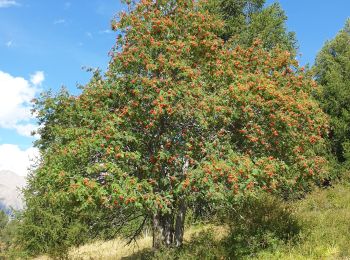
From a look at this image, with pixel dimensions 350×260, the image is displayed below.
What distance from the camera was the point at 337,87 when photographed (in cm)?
2956

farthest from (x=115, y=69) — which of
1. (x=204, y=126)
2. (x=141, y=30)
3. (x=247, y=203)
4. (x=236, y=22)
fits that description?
(x=236, y=22)

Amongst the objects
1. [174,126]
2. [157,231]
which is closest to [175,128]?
[174,126]

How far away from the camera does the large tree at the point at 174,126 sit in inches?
450

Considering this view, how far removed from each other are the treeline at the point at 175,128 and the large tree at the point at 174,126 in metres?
0.05

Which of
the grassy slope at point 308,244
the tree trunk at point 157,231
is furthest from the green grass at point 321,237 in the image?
the tree trunk at point 157,231

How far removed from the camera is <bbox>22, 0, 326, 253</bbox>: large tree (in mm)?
11438

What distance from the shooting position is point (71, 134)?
1258 centimetres

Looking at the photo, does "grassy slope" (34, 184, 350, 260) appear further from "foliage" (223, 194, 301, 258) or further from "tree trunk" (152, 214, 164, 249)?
"tree trunk" (152, 214, 164, 249)

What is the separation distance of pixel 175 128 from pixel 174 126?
85mm

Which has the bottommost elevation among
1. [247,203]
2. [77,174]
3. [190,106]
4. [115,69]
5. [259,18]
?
[247,203]

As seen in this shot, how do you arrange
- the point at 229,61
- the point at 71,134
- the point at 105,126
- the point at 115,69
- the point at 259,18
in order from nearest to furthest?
1. the point at 105,126
2. the point at 71,134
3. the point at 115,69
4. the point at 229,61
5. the point at 259,18

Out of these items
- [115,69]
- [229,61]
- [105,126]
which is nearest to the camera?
[105,126]

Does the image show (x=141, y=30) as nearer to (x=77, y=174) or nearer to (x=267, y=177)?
(x=77, y=174)

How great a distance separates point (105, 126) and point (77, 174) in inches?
71.1
